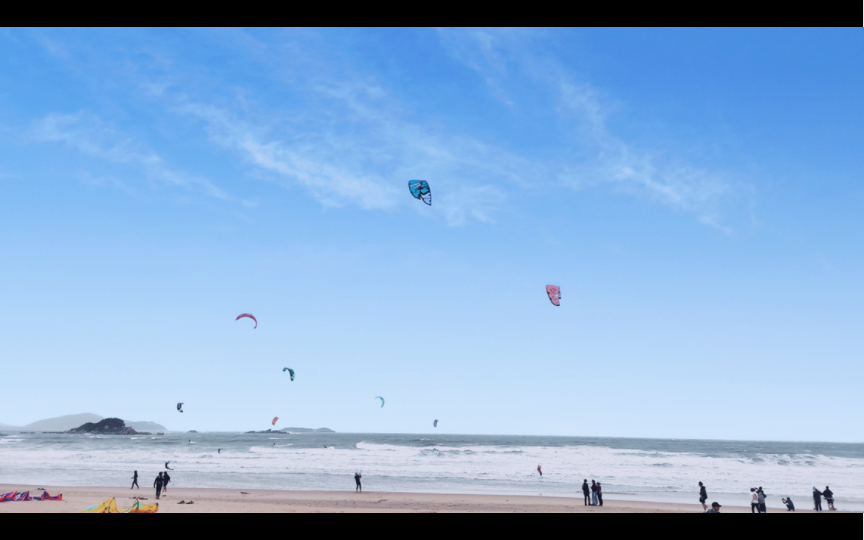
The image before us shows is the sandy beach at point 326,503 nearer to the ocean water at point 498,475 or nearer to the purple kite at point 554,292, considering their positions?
the ocean water at point 498,475

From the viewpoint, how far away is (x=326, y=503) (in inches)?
687

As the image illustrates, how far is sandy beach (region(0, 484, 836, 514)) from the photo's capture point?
15.7 m

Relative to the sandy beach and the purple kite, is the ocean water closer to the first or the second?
the sandy beach

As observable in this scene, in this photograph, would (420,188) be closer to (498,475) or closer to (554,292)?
(554,292)

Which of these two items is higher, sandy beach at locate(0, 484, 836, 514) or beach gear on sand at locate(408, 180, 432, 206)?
beach gear on sand at locate(408, 180, 432, 206)

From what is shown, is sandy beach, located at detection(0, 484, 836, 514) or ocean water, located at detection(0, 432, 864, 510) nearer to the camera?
sandy beach, located at detection(0, 484, 836, 514)

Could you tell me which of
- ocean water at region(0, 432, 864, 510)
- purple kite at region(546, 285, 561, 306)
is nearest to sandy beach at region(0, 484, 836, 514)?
ocean water at region(0, 432, 864, 510)
